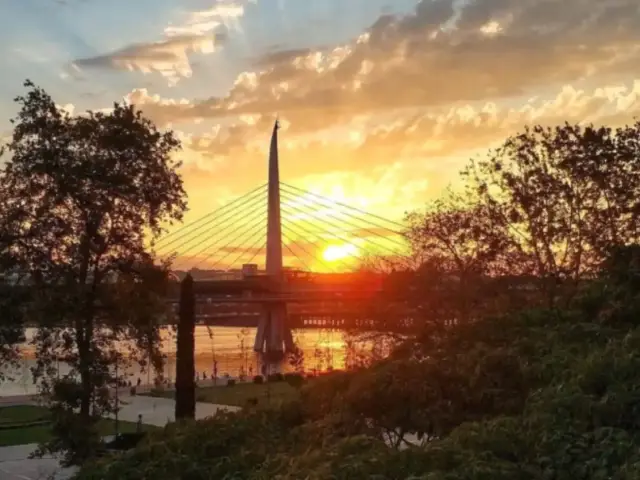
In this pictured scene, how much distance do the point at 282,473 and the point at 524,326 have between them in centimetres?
328

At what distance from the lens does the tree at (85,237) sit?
48.0ft

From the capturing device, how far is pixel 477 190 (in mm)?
25344

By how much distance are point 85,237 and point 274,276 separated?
4678 cm

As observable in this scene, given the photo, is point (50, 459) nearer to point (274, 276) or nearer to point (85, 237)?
point (85, 237)

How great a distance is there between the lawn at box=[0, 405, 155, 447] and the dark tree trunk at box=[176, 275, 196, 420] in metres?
1.20

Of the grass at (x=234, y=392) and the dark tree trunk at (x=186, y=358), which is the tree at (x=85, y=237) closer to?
the dark tree trunk at (x=186, y=358)

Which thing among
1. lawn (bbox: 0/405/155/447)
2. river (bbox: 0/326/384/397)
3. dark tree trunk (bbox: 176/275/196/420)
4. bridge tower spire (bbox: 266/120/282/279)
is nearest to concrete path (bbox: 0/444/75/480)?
lawn (bbox: 0/405/155/447)

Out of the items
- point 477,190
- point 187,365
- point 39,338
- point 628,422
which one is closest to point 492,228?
point 477,190

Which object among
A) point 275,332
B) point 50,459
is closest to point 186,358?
point 50,459

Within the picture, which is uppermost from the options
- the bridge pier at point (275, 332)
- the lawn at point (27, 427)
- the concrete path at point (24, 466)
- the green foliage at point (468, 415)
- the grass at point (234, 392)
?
the bridge pier at point (275, 332)

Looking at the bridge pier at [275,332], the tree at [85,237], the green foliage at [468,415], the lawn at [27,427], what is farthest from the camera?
the bridge pier at [275,332]

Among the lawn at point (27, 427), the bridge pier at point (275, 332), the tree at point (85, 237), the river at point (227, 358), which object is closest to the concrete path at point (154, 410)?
the lawn at point (27, 427)

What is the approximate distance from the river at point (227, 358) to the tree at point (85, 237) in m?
1.54

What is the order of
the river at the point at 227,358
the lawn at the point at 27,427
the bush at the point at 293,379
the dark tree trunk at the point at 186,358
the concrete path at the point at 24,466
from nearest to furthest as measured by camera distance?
the concrete path at the point at 24,466, the dark tree trunk at the point at 186,358, the lawn at the point at 27,427, the river at the point at 227,358, the bush at the point at 293,379
